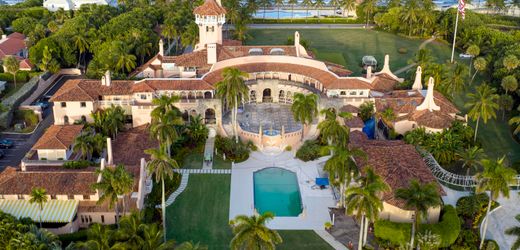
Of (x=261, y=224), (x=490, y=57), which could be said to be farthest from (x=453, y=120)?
(x=261, y=224)

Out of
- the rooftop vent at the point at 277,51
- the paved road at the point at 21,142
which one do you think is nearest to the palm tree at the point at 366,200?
the paved road at the point at 21,142

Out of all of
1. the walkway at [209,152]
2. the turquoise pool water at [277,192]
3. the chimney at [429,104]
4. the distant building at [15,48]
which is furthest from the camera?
the distant building at [15,48]

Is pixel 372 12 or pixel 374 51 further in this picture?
pixel 372 12

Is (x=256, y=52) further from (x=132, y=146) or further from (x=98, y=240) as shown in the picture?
(x=98, y=240)

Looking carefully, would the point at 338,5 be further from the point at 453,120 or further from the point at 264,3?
the point at 453,120

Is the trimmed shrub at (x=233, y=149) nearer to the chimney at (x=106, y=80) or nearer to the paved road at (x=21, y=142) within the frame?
the chimney at (x=106, y=80)

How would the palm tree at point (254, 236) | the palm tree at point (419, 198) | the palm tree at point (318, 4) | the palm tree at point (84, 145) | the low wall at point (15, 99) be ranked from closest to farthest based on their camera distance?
the palm tree at point (254, 236) < the palm tree at point (419, 198) < the palm tree at point (84, 145) < the low wall at point (15, 99) < the palm tree at point (318, 4)
